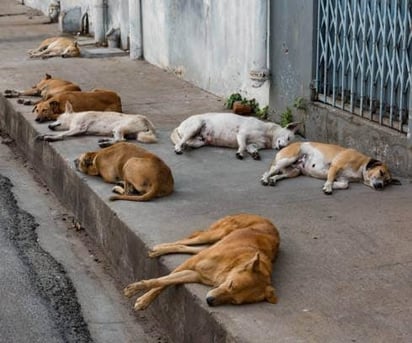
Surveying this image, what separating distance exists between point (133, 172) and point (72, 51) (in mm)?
7390

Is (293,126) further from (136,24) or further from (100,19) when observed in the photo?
(100,19)

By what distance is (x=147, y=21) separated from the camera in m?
13.7

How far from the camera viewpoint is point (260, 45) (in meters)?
9.76

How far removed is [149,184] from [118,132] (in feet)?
6.31

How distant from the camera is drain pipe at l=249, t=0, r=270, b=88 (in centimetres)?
965

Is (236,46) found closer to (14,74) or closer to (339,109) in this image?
(339,109)

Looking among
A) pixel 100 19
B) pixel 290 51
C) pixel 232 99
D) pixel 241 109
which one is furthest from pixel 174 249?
pixel 100 19

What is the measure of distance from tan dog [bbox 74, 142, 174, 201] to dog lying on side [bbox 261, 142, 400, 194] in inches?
34.3

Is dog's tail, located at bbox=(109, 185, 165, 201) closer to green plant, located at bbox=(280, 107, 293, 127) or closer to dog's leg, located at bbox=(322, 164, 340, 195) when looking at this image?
dog's leg, located at bbox=(322, 164, 340, 195)

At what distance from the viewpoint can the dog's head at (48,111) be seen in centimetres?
980

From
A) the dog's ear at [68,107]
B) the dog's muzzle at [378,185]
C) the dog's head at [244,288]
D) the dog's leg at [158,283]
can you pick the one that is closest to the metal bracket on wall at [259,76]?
the dog's ear at [68,107]

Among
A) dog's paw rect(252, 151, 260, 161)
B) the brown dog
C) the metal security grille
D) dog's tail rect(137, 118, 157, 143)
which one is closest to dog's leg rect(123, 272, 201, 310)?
the metal security grille

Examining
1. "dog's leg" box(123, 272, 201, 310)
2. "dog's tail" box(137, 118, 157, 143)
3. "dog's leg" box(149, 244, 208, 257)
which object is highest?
"dog's tail" box(137, 118, 157, 143)

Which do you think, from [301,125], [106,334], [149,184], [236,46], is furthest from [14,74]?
[106,334]
